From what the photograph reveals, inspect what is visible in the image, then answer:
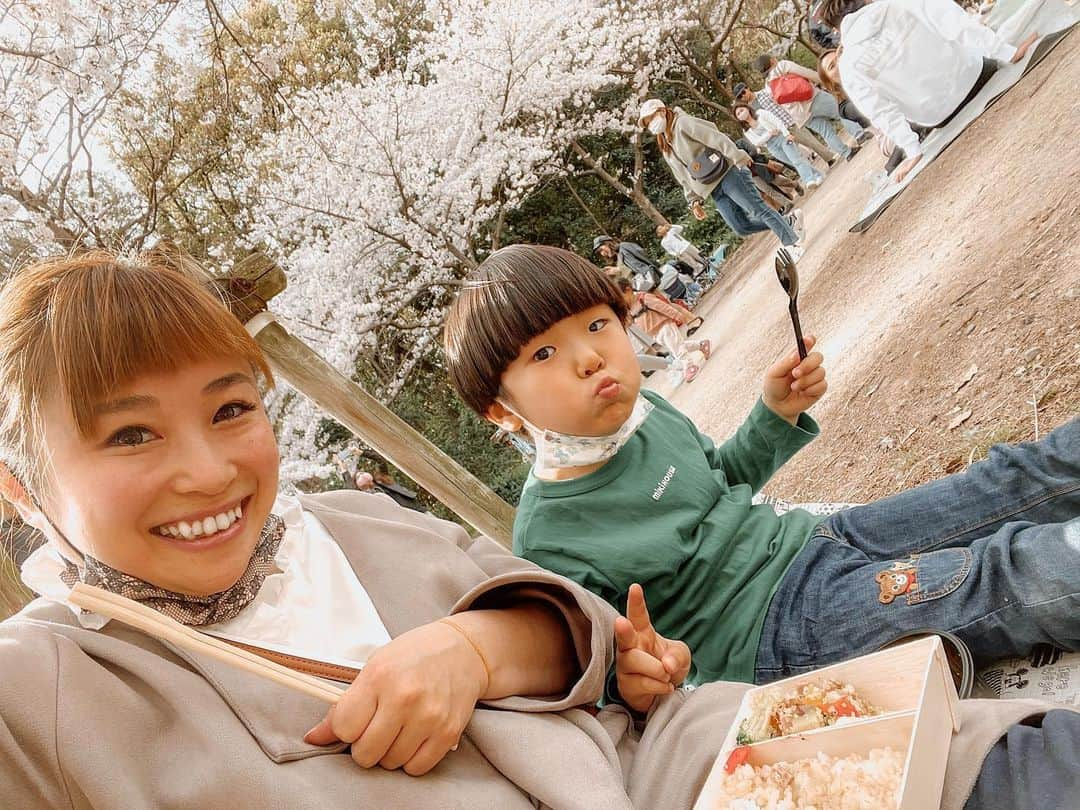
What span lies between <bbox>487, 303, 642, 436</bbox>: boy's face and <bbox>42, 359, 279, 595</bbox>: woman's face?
2.83 feet

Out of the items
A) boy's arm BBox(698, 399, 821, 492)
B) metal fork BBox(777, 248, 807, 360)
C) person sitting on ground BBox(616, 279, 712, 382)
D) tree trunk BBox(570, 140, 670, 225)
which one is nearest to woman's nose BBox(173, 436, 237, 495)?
boy's arm BBox(698, 399, 821, 492)

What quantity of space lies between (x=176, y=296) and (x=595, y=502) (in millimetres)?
1193

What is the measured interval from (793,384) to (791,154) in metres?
9.58

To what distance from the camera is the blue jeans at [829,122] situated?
10781mm

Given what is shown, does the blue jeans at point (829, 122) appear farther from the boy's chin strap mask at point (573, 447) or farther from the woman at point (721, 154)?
the boy's chin strap mask at point (573, 447)

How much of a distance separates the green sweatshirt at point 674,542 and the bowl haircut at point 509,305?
15.2 inches

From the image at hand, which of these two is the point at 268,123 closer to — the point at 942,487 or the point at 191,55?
the point at 191,55

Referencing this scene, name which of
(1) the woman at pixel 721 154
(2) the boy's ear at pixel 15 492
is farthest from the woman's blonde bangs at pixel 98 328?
(1) the woman at pixel 721 154

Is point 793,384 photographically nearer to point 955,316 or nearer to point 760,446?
point 760,446

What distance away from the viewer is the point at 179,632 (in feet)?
3.49

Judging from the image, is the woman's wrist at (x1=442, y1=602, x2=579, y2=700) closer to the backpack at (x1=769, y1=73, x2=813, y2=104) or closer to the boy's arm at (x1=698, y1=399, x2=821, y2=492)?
the boy's arm at (x1=698, y1=399, x2=821, y2=492)

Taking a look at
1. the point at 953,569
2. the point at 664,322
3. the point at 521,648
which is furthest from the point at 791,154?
the point at 521,648

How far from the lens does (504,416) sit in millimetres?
2209

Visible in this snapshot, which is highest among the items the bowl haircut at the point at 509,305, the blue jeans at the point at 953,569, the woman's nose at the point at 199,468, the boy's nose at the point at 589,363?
the woman's nose at the point at 199,468
